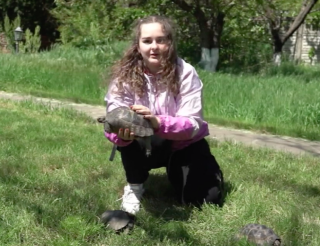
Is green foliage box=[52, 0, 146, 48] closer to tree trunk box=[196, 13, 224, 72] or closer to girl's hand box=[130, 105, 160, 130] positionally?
tree trunk box=[196, 13, 224, 72]

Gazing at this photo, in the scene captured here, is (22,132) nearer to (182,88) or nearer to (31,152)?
(31,152)

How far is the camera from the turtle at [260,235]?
9.55ft

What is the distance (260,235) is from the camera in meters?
2.94

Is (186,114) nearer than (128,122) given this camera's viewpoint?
No

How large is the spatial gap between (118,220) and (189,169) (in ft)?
2.25

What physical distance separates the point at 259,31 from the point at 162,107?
15.3 m

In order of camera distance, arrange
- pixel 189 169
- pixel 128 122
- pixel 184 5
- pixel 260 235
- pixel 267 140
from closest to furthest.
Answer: pixel 260 235 → pixel 128 122 → pixel 189 169 → pixel 267 140 → pixel 184 5

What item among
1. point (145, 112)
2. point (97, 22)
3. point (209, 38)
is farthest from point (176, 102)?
point (97, 22)

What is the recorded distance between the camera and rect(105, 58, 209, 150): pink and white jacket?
3.35m

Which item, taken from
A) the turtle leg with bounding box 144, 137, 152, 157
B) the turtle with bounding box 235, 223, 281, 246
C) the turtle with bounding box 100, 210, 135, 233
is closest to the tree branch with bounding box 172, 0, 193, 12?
the turtle leg with bounding box 144, 137, 152, 157

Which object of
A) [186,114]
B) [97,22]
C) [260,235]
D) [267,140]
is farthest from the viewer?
[97,22]

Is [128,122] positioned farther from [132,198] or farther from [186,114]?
[132,198]

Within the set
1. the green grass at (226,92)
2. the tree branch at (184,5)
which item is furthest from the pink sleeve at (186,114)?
the tree branch at (184,5)

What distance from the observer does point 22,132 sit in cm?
550
